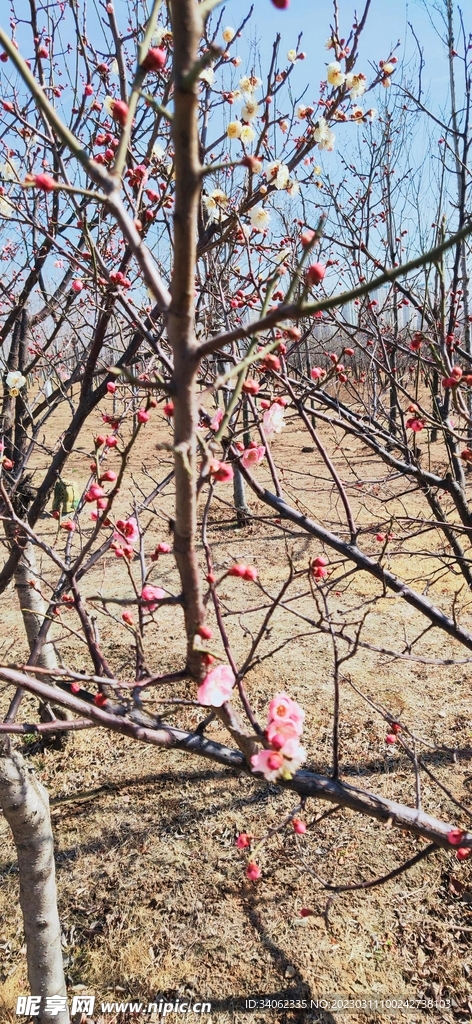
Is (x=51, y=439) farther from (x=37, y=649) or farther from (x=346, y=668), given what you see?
(x=37, y=649)

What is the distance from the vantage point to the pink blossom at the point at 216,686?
1099 mm

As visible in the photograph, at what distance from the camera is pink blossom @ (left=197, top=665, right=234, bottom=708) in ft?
3.60

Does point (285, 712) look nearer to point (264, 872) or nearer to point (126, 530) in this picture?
point (126, 530)

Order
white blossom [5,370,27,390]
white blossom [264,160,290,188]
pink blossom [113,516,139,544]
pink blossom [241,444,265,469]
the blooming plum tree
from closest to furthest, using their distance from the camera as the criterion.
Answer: the blooming plum tree, pink blossom [113,516,139,544], pink blossom [241,444,265,469], white blossom [264,160,290,188], white blossom [5,370,27,390]

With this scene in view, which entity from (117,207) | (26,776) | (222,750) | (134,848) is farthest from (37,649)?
(134,848)

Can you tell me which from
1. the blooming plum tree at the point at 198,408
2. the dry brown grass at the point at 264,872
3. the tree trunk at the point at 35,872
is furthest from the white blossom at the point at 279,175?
the tree trunk at the point at 35,872

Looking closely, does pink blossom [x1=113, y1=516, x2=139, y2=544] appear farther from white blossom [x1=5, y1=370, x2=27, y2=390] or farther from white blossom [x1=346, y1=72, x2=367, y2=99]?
white blossom [x1=346, y1=72, x2=367, y2=99]

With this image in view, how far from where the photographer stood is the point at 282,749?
1043mm

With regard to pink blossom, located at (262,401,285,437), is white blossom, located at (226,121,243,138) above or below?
above

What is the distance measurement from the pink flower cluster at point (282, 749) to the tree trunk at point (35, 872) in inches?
44.6

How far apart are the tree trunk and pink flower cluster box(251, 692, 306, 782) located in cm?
113

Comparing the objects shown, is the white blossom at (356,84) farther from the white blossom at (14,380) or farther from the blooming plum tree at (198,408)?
the white blossom at (14,380)

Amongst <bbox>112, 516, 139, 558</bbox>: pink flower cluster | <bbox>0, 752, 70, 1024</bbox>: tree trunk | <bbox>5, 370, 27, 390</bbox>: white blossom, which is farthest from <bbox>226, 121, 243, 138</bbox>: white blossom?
<bbox>0, 752, 70, 1024</bbox>: tree trunk

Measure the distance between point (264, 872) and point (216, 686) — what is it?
7.69 ft
